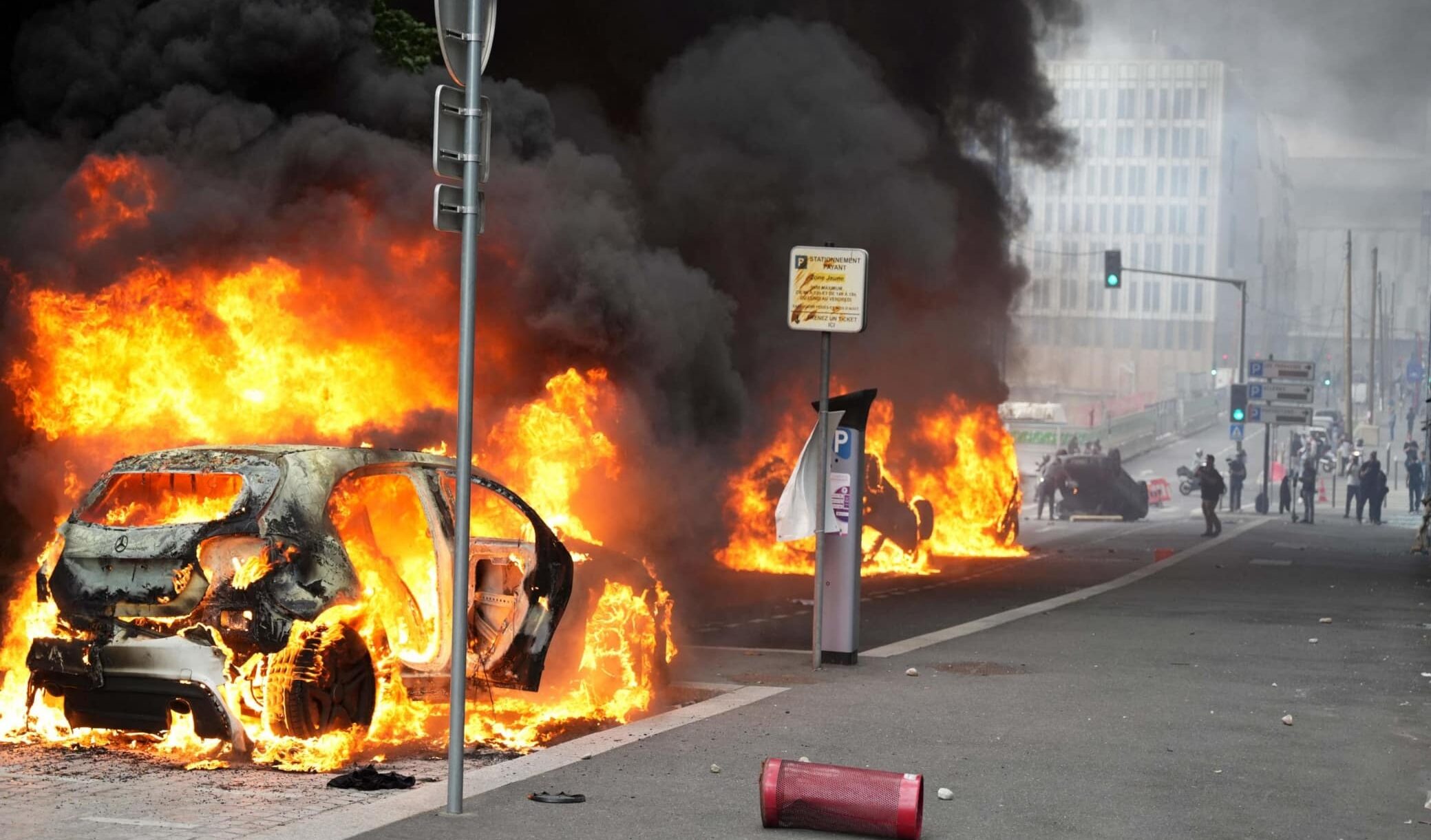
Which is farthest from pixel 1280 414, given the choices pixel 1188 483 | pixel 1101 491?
pixel 1188 483

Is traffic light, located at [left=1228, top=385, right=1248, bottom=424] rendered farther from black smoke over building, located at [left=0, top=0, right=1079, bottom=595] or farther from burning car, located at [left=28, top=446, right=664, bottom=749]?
burning car, located at [left=28, top=446, right=664, bottom=749]

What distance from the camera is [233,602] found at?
7148mm

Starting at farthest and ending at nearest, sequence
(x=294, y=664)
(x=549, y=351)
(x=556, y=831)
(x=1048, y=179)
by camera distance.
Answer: (x=1048, y=179) → (x=549, y=351) → (x=294, y=664) → (x=556, y=831)

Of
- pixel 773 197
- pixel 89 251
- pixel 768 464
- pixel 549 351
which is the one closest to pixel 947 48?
pixel 773 197

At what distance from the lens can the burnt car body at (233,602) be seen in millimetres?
7105

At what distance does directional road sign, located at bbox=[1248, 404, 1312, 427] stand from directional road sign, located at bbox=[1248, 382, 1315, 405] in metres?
0.21

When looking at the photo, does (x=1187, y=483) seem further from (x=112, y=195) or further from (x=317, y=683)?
(x=317, y=683)

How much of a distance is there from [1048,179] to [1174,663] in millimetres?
97250

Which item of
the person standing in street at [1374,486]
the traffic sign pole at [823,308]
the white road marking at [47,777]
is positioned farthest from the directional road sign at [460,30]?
the person standing in street at [1374,486]

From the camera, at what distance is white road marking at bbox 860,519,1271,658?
41.9 feet

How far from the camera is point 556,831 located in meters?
6.31

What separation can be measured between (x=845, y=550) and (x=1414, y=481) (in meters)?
35.0

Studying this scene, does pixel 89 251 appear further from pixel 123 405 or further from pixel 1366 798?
pixel 1366 798

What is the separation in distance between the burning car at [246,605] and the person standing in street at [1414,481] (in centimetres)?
3815
